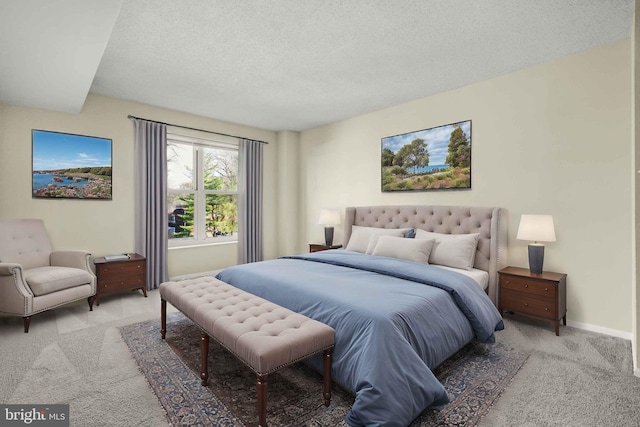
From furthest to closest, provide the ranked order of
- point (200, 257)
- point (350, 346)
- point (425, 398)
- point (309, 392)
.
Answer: point (200, 257)
point (309, 392)
point (350, 346)
point (425, 398)

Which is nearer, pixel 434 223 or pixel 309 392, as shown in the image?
pixel 309 392

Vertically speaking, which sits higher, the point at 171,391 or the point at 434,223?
the point at 434,223

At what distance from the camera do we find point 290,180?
6.05 meters

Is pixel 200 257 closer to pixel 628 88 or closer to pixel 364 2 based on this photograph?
pixel 364 2

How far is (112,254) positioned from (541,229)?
512cm

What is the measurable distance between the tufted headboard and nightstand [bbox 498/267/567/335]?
0.76ft

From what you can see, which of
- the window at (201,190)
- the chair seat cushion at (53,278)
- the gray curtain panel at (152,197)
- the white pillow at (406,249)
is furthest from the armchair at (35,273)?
the white pillow at (406,249)

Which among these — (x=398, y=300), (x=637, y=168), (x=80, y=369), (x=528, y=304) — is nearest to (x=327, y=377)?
(x=398, y=300)

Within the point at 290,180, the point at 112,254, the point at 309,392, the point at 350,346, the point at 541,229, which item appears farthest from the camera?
the point at 290,180

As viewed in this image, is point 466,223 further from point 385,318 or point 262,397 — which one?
point 262,397

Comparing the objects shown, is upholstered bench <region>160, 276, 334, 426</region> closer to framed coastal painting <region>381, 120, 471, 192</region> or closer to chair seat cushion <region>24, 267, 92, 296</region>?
chair seat cushion <region>24, 267, 92, 296</region>

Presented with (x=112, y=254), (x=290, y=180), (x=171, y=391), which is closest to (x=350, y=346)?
(x=171, y=391)

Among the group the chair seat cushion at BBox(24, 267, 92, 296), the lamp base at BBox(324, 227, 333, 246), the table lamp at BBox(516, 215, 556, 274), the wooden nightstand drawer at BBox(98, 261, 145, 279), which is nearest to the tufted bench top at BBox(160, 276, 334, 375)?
the chair seat cushion at BBox(24, 267, 92, 296)

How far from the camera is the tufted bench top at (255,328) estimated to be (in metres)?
1.69
